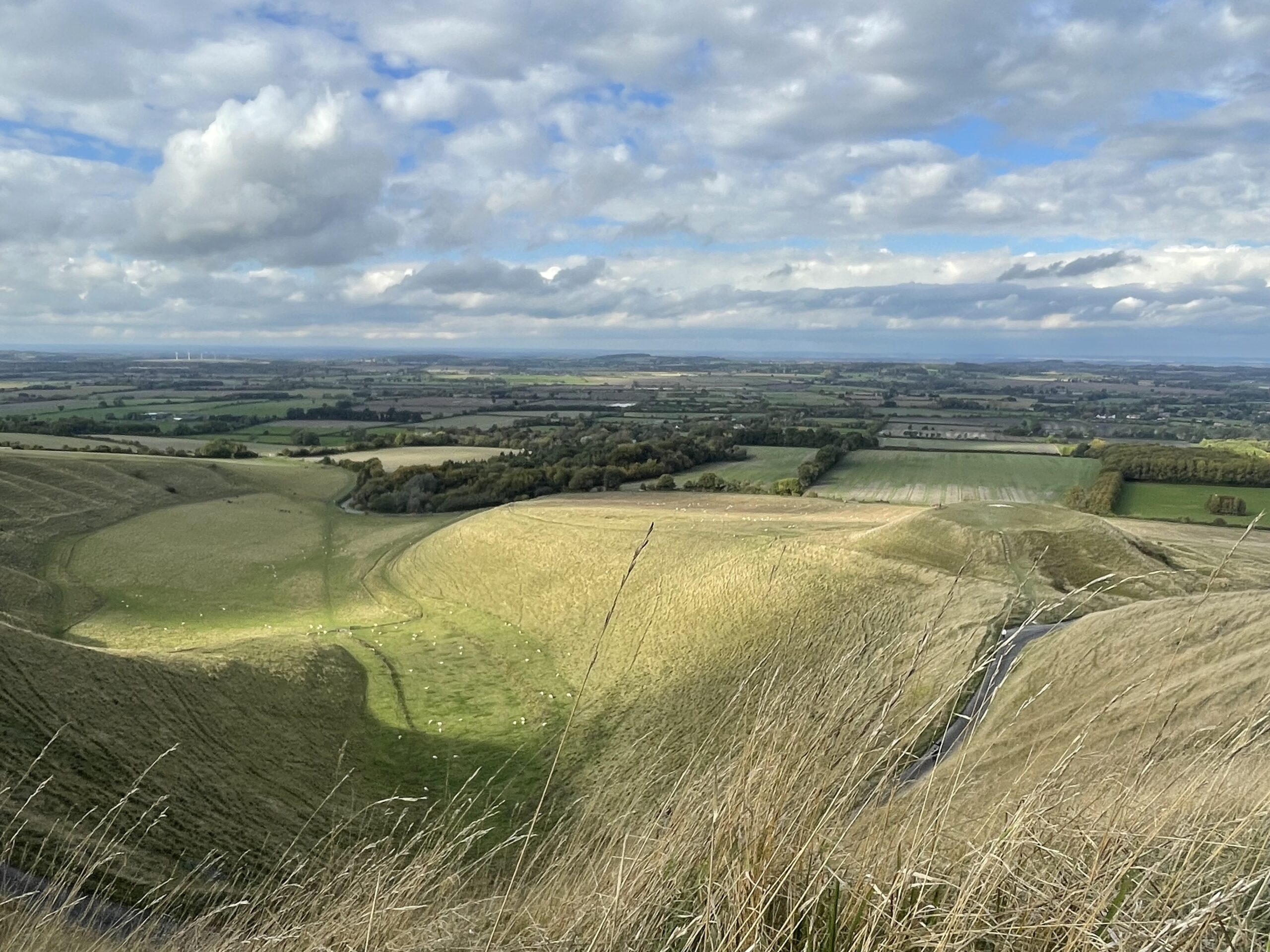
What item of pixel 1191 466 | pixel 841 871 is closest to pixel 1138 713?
pixel 841 871

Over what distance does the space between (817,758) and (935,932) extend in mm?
1174

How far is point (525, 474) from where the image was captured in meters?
71.3

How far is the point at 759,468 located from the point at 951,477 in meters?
18.9

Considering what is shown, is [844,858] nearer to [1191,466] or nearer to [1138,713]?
[1138,713]

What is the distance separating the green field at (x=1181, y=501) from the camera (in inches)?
2108

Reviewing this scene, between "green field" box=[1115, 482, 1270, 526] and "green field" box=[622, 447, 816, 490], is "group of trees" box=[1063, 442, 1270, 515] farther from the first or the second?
"green field" box=[622, 447, 816, 490]

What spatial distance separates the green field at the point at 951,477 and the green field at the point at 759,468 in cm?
431

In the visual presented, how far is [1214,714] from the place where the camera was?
44.7ft

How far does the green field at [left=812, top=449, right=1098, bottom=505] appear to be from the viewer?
63.5 m

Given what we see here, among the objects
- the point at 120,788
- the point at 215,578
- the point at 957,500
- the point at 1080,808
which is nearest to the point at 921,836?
the point at 1080,808

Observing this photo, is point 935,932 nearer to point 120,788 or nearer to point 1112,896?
point 1112,896

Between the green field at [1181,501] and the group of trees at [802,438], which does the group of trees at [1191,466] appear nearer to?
the green field at [1181,501]

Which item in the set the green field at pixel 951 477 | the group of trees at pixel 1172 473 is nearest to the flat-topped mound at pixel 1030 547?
the green field at pixel 951 477

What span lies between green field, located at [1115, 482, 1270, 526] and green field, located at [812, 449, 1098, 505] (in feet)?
15.6
